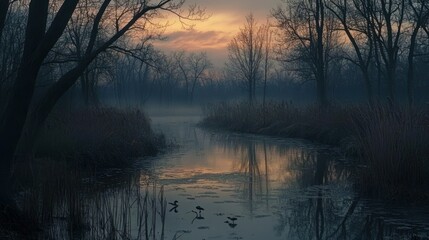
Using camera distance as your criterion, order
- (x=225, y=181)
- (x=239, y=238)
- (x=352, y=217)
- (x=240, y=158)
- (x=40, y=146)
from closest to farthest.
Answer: (x=239, y=238), (x=352, y=217), (x=225, y=181), (x=40, y=146), (x=240, y=158)

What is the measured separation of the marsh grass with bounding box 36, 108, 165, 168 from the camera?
507 inches

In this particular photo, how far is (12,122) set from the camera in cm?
722

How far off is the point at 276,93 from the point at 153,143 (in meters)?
51.1

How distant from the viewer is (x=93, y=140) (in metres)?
14.0

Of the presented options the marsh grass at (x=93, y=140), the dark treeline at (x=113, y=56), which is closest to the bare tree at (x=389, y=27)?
the dark treeline at (x=113, y=56)

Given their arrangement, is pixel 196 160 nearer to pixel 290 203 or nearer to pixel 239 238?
pixel 290 203

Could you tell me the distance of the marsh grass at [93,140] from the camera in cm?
1287

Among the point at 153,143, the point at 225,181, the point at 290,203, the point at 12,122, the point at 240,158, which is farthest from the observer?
the point at 153,143

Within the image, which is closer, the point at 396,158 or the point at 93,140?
the point at 396,158

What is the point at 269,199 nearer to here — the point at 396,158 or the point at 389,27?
the point at 396,158

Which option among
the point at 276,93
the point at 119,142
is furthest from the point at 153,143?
the point at 276,93

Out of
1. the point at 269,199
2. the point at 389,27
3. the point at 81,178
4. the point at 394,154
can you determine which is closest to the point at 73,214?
the point at 81,178

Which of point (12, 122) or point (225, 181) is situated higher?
point (12, 122)

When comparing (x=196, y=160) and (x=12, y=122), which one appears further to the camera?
(x=196, y=160)
